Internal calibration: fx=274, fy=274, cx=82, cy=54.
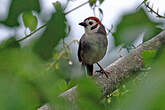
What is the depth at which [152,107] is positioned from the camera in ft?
0.51

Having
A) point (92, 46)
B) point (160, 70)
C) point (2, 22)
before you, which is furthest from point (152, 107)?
point (92, 46)

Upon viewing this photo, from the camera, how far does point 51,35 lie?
0.23 meters

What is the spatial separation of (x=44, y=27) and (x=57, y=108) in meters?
0.07

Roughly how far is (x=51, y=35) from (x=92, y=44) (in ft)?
7.16

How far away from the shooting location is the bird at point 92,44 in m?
2.31

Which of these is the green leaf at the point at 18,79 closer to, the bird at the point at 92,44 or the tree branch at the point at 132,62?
the tree branch at the point at 132,62

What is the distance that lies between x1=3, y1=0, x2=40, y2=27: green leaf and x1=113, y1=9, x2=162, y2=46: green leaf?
75mm

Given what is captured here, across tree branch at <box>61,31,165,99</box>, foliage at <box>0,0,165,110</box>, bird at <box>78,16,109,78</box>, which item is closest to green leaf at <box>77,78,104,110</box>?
foliage at <box>0,0,165,110</box>

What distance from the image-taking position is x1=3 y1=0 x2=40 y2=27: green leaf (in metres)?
0.23

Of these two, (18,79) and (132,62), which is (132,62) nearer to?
(132,62)

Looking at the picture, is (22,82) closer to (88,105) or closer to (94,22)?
→ (88,105)

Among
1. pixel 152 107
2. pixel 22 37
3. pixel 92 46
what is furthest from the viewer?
pixel 92 46

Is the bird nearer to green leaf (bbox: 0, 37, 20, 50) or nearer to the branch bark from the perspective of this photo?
the branch bark

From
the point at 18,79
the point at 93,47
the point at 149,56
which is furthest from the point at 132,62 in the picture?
the point at 93,47
